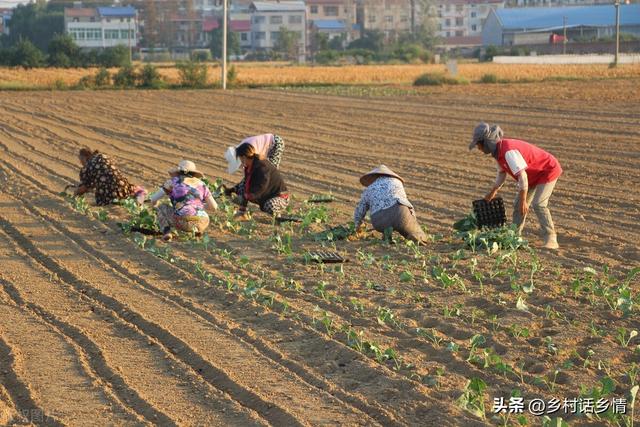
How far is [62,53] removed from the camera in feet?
211

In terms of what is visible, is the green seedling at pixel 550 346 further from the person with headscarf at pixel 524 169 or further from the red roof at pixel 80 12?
the red roof at pixel 80 12

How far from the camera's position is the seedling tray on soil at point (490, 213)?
37.0 ft

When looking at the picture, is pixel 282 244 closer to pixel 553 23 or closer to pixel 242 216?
pixel 242 216

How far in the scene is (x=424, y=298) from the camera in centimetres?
910

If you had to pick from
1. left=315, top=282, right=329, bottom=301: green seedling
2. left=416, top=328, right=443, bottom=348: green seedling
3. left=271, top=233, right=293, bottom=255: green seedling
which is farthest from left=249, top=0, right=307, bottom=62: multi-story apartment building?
left=416, top=328, right=443, bottom=348: green seedling

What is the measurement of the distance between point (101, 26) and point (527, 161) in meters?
110

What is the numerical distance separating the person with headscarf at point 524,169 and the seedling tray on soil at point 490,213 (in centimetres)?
9

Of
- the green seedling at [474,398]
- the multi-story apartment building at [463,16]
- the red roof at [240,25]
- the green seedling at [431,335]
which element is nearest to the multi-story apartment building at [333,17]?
the red roof at [240,25]

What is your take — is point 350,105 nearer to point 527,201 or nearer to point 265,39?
point 527,201

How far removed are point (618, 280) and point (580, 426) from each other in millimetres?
3593

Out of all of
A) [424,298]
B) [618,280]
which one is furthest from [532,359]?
[618,280]

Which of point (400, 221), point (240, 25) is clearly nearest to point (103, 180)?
point (400, 221)

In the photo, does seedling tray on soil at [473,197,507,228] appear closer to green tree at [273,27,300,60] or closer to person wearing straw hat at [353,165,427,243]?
person wearing straw hat at [353,165,427,243]

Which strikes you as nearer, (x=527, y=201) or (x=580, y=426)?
(x=580, y=426)
